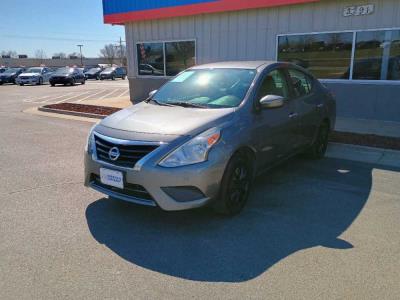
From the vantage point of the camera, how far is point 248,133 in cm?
423

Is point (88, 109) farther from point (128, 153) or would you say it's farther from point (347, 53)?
point (128, 153)

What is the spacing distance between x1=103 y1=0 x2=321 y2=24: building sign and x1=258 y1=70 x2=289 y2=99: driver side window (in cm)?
568

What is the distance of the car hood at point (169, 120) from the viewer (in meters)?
3.83

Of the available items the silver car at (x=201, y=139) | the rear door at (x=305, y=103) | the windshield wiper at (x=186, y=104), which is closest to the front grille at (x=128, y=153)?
the silver car at (x=201, y=139)

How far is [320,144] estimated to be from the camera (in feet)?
21.2

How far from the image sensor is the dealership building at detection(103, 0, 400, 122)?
952cm

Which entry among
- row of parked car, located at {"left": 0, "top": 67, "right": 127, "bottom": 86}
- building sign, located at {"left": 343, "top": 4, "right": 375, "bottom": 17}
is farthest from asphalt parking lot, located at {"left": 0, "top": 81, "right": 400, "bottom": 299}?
row of parked car, located at {"left": 0, "top": 67, "right": 127, "bottom": 86}

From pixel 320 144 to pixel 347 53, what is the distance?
4.73 m

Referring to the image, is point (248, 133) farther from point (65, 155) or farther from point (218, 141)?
point (65, 155)

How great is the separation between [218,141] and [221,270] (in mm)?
1310

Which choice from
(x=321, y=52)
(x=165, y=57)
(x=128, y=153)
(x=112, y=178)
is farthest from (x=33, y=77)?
(x=128, y=153)

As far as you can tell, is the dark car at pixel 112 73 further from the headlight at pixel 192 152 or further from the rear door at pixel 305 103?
the headlight at pixel 192 152

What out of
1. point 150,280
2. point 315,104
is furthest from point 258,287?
point 315,104

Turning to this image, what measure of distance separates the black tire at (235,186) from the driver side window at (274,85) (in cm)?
95
